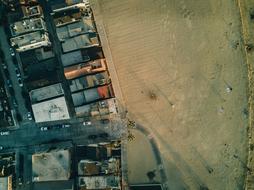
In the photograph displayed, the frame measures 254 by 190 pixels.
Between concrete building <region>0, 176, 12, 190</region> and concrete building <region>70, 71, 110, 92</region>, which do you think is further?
concrete building <region>0, 176, 12, 190</region>

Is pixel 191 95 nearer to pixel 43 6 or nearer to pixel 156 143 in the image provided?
pixel 156 143

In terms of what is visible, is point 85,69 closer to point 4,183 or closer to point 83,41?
point 83,41

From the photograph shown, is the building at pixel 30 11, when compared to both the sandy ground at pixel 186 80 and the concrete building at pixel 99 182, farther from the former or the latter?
the concrete building at pixel 99 182

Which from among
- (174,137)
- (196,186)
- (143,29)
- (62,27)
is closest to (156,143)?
(174,137)

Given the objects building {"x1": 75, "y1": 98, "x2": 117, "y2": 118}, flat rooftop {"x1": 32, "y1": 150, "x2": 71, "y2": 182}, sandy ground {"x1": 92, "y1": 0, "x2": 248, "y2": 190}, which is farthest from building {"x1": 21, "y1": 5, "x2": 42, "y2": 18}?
flat rooftop {"x1": 32, "y1": 150, "x2": 71, "y2": 182}

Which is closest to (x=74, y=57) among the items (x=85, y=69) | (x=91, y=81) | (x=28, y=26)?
(x=85, y=69)

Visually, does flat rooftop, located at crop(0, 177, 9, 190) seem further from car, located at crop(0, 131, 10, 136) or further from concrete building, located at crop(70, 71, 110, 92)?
concrete building, located at crop(70, 71, 110, 92)
